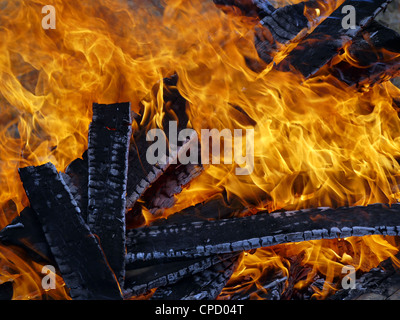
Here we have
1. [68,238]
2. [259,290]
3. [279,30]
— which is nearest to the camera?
[68,238]

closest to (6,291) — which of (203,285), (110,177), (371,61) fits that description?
(110,177)

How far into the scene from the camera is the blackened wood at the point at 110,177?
253 cm

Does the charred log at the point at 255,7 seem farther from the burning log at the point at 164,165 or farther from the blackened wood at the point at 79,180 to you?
the blackened wood at the point at 79,180

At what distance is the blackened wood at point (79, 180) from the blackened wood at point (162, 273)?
1.59 feet

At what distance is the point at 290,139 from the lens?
10.5 feet

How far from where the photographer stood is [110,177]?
105 inches

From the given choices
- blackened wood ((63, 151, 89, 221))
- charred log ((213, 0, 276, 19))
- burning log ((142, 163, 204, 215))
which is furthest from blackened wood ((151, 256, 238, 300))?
charred log ((213, 0, 276, 19))

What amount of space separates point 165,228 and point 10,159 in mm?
1510

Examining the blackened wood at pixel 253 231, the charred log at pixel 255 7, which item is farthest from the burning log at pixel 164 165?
the charred log at pixel 255 7

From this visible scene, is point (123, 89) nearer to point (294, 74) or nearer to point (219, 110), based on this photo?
point (219, 110)

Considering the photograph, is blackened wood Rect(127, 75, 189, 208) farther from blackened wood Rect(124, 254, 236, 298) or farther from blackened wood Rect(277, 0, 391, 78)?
blackened wood Rect(277, 0, 391, 78)

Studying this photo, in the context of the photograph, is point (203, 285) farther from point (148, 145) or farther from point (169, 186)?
point (148, 145)

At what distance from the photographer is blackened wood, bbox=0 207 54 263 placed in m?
2.51

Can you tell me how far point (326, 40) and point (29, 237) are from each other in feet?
8.62
